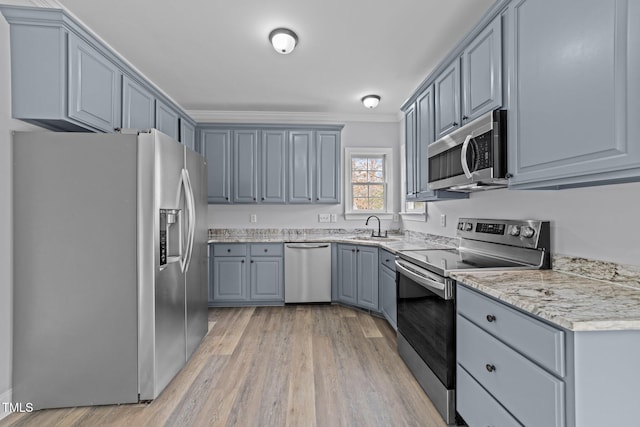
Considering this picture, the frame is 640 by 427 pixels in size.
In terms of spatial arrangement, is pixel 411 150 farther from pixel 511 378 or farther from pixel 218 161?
pixel 218 161

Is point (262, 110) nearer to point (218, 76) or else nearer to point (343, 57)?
point (218, 76)

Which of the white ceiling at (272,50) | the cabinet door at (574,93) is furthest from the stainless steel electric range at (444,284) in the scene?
the white ceiling at (272,50)

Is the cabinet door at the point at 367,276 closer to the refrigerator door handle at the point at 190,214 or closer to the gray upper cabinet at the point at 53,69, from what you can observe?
the refrigerator door handle at the point at 190,214

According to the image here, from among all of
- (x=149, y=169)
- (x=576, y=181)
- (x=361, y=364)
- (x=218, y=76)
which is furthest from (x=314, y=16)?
(x=361, y=364)

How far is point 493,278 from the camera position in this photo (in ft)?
4.91

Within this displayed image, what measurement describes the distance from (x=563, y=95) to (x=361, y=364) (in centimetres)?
218

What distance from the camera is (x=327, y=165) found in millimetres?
4145

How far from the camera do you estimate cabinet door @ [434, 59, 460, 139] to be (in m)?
2.14

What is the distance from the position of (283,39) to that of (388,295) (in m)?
2.56

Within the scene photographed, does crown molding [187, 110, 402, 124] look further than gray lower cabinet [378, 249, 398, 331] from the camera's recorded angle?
Yes

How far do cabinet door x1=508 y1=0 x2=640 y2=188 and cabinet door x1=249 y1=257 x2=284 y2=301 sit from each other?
2.94m

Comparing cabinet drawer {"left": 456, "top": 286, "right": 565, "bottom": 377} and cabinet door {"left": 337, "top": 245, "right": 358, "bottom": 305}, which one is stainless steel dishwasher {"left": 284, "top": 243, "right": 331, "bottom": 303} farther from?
cabinet drawer {"left": 456, "top": 286, "right": 565, "bottom": 377}

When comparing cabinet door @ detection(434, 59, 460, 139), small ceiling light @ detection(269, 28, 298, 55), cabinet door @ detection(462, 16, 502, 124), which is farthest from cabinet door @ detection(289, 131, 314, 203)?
cabinet door @ detection(462, 16, 502, 124)

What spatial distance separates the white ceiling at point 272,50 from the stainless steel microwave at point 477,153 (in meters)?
0.95
